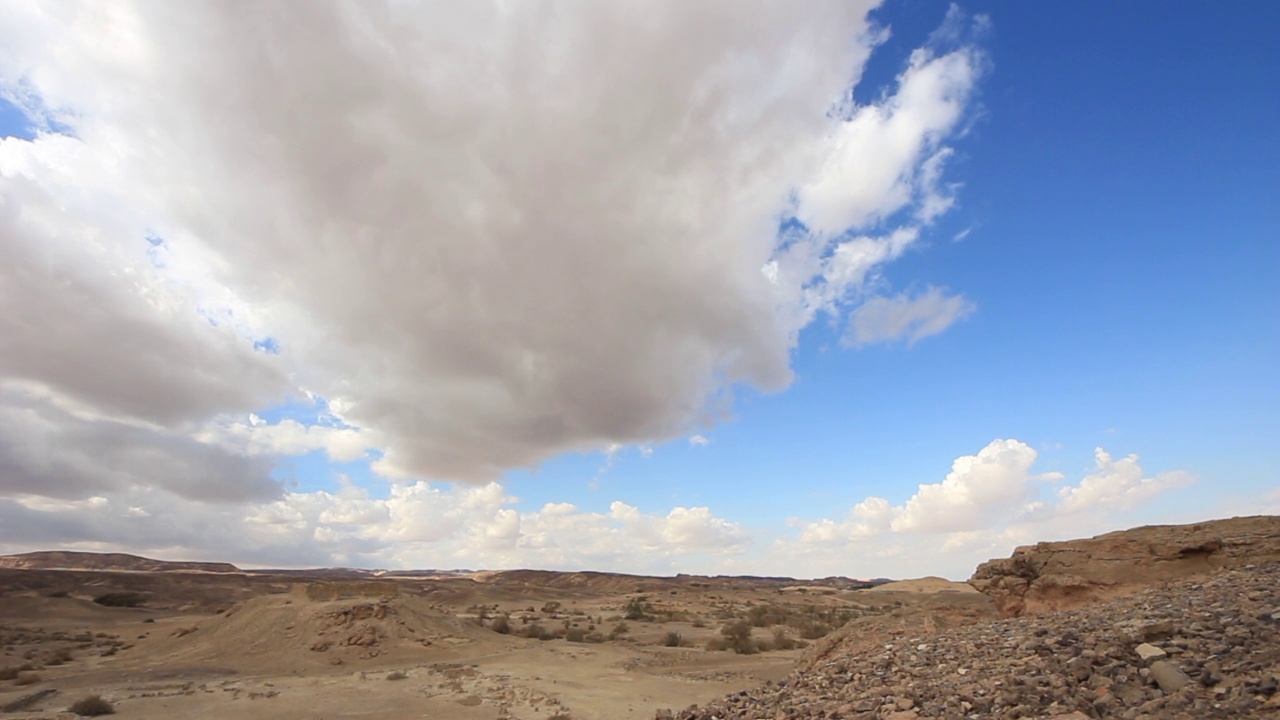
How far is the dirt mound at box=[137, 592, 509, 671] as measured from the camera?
29.9 meters

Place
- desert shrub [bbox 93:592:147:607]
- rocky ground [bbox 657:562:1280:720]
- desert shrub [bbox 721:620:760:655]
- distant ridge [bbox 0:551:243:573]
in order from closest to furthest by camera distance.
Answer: rocky ground [bbox 657:562:1280:720] < desert shrub [bbox 721:620:760:655] < desert shrub [bbox 93:592:147:607] < distant ridge [bbox 0:551:243:573]

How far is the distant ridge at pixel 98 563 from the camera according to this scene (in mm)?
160625

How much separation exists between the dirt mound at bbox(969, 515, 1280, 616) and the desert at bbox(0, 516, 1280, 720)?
0.15 ft

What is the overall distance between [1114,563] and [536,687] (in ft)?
55.7

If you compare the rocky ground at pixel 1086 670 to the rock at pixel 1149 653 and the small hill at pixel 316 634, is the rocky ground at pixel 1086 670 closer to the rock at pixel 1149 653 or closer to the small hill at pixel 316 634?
the rock at pixel 1149 653

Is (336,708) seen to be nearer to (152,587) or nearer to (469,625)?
(469,625)

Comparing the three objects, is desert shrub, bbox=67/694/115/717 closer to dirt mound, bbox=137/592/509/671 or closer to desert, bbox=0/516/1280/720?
desert, bbox=0/516/1280/720

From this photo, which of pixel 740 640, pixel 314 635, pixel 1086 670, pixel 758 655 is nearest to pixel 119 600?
pixel 314 635

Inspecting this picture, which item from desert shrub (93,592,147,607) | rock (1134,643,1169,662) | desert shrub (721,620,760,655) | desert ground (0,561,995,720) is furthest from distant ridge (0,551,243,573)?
rock (1134,643,1169,662)

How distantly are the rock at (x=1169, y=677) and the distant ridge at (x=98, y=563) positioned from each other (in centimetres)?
18753

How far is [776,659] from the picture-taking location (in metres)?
28.1

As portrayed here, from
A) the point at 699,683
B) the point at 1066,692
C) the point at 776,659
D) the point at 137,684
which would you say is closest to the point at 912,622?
A: the point at 1066,692

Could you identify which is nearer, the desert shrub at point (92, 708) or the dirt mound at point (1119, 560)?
the dirt mound at point (1119, 560)

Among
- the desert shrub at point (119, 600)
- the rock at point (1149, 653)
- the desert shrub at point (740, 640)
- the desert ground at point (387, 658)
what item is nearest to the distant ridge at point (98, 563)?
the desert shrub at point (119, 600)
